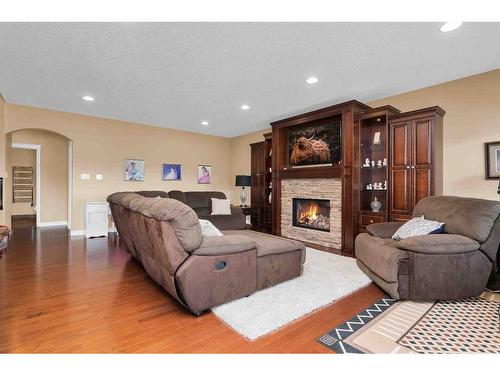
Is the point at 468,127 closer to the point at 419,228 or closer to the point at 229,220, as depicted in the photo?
the point at 419,228

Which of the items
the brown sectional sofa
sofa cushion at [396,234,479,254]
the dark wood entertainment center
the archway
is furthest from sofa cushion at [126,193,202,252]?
the archway

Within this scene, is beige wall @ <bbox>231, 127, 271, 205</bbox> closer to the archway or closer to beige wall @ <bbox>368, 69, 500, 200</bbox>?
beige wall @ <bbox>368, 69, 500, 200</bbox>

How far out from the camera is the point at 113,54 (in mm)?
2908

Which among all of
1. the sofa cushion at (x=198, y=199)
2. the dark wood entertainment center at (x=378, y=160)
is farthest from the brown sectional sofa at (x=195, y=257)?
the sofa cushion at (x=198, y=199)

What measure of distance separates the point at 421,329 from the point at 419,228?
1.22 meters

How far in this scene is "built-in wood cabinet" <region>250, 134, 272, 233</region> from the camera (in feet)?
20.5

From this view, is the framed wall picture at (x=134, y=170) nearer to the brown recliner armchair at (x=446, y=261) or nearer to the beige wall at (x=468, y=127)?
the brown recliner armchair at (x=446, y=261)

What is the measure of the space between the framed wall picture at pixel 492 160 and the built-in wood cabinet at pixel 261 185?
12.8ft

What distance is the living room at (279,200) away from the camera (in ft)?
6.48

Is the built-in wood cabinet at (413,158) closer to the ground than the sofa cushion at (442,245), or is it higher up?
higher up

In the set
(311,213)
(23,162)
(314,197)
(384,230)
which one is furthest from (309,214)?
(23,162)

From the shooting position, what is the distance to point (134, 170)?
6234 millimetres
